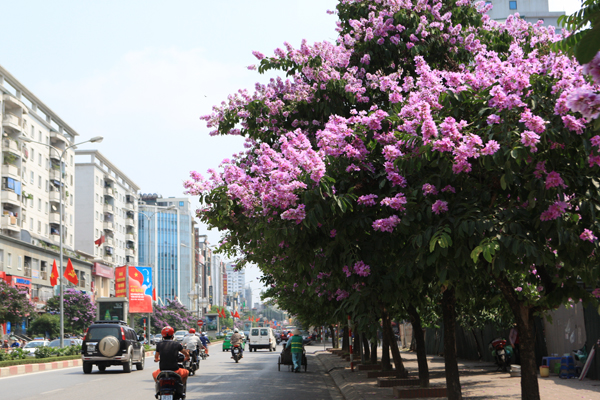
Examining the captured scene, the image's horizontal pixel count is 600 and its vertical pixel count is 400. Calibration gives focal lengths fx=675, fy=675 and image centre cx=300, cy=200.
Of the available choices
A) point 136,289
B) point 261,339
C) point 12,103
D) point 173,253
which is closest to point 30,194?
point 12,103

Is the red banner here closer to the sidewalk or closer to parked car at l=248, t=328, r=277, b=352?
parked car at l=248, t=328, r=277, b=352

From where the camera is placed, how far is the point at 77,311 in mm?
68500

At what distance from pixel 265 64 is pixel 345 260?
601cm

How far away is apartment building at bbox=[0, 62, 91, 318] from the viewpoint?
196ft

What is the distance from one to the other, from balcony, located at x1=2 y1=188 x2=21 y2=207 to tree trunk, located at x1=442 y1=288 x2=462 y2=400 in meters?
56.1

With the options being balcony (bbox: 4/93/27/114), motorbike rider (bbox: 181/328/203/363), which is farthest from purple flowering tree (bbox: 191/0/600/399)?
balcony (bbox: 4/93/27/114)

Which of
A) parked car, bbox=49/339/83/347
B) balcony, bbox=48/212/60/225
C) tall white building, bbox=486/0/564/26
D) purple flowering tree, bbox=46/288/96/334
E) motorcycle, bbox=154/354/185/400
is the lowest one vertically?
parked car, bbox=49/339/83/347

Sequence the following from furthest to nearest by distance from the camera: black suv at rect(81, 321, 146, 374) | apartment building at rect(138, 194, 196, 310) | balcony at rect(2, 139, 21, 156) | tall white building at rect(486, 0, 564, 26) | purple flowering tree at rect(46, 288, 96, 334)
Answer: apartment building at rect(138, 194, 196, 310), tall white building at rect(486, 0, 564, 26), purple flowering tree at rect(46, 288, 96, 334), balcony at rect(2, 139, 21, 156), black suv at rect(81, 321, 146, 374)

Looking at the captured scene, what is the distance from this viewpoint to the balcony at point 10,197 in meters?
60.5

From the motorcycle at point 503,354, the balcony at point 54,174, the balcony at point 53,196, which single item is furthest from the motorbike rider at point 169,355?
the balcony at point 54,174

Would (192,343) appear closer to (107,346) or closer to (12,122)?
(107,346)

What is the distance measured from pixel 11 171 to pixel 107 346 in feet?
137

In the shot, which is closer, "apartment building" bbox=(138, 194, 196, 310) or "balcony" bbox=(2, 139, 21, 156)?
"balcony" bbox=(2, 139, 21, 156)

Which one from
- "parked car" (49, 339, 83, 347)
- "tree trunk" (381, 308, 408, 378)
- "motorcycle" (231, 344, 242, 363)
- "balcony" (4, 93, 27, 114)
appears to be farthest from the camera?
"balcony" (4, 93, 27, 114)
